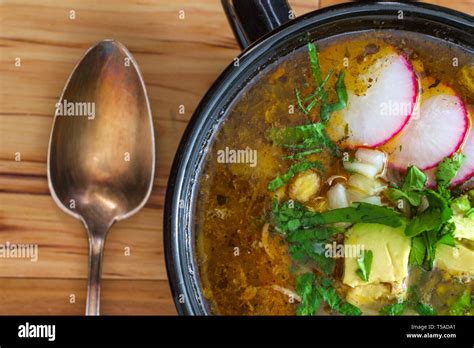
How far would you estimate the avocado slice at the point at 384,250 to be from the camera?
953 millimetres

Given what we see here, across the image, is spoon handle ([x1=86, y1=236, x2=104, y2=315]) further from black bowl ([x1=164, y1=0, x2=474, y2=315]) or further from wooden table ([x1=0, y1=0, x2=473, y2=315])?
black bowl ([x1=164, y1=0, x2=474, y2=315])

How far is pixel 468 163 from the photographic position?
0.99 m

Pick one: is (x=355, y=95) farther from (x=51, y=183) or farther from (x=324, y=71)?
(x=51, y=183)

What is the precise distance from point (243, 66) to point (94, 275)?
1.42 ft

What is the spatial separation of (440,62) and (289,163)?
0.27 m

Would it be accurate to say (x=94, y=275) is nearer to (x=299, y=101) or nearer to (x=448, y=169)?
(x=299, y=101)

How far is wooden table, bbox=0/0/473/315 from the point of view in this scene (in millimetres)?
1177

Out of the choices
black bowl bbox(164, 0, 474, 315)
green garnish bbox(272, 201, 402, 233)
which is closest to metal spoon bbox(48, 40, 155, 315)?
black bowl bbox(164, 0, 474, 315)

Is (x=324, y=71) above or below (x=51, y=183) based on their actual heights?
above

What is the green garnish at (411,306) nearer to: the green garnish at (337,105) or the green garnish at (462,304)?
the green garnish at (462,304)

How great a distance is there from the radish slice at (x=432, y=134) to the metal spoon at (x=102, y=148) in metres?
0.41

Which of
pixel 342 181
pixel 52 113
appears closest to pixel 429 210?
pixel 342 181

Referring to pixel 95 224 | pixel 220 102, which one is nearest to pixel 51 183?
pixel 95 224

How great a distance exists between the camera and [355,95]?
39.4 inches
